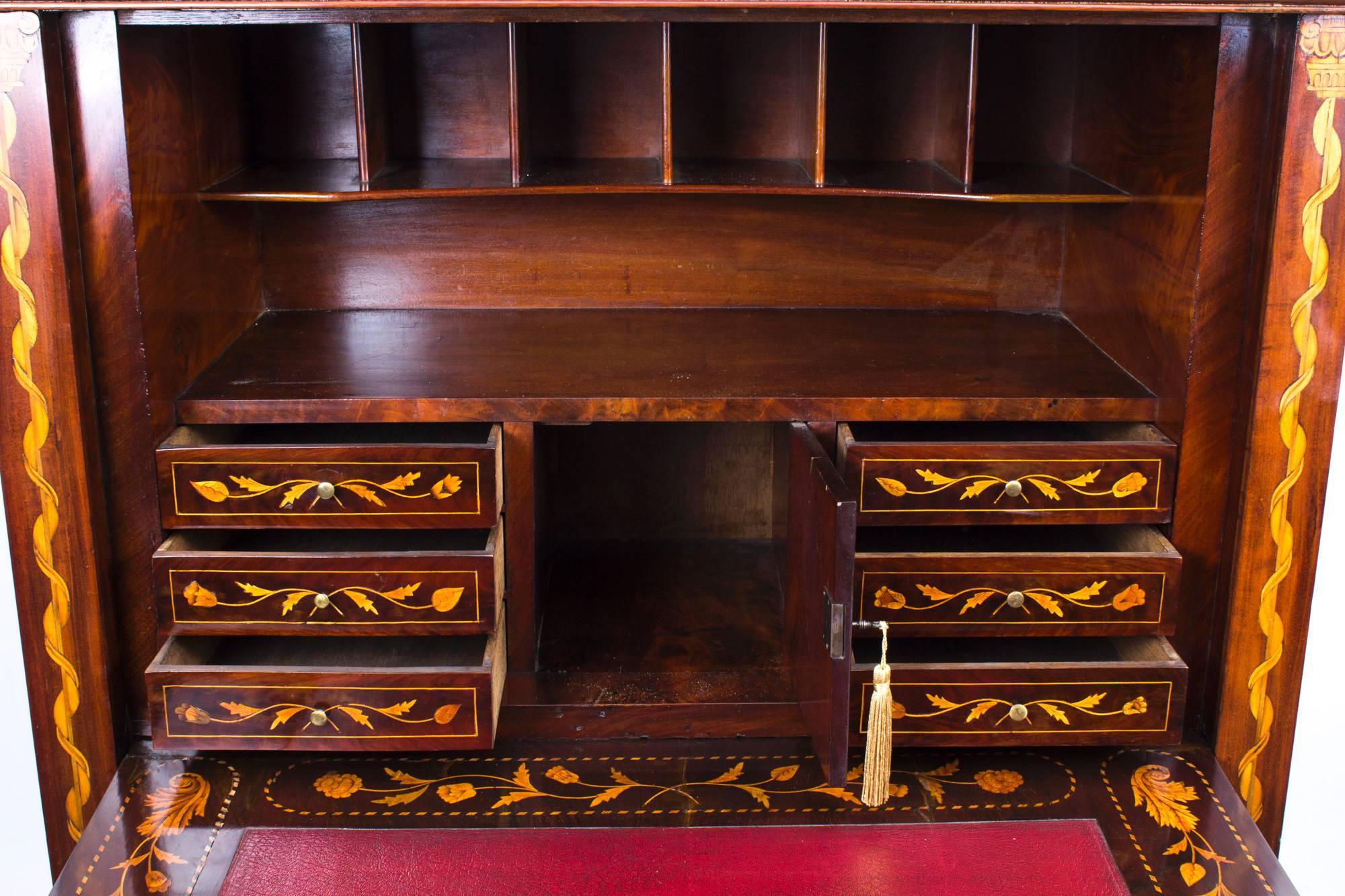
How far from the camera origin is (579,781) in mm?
2213

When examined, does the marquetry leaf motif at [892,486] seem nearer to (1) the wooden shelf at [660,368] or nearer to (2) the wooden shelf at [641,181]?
(1) the wooden shelf at [660,368]

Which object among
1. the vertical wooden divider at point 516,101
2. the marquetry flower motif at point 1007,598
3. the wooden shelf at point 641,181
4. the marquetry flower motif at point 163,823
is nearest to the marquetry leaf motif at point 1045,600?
the marquetry flower motif at point 1007,598

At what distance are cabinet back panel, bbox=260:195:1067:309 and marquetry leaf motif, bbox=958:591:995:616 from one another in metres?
0.79

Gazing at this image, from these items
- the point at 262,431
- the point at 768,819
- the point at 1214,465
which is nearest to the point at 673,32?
the point at 262,431

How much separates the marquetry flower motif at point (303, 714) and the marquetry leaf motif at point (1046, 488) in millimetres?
1004

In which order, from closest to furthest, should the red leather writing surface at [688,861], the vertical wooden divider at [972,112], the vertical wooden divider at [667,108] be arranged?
the red leather writing surface at [688,861], the vertical wooden divider at [667,108], the vertical wooden divider at [972,112]

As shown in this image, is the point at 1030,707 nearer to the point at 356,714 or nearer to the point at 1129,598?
the point at 1129,598

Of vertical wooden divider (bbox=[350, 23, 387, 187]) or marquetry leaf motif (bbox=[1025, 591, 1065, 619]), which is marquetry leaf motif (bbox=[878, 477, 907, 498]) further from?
vertical wooden divider (bbox=[350, 23, 387, 187])

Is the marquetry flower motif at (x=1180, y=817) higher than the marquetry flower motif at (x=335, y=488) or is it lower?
lower

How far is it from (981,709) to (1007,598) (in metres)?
0.18

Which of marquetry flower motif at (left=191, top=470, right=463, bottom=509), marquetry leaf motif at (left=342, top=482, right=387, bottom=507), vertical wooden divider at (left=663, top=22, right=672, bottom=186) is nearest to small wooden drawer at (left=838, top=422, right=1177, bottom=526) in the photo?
vertical wooden divider at (left=663, top=22, right=672, bottom=186)

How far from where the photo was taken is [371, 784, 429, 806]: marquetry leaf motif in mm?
2162

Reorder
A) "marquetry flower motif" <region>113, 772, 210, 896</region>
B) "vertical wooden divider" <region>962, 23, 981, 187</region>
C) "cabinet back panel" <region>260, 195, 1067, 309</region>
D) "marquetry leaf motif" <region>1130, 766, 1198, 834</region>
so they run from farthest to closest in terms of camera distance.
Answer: "cabinet back panel" <region>260, 195, 1067, 309</region> < "vertical wooden divider" <region>962, 23, 981, 187</region> < "marquetry leaf motif" <region>1130, 766, 1198, 834</region> < "marquetry flower motif" <region>113, 772, 210, 896</region>

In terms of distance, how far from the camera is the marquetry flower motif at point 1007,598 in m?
2.22
